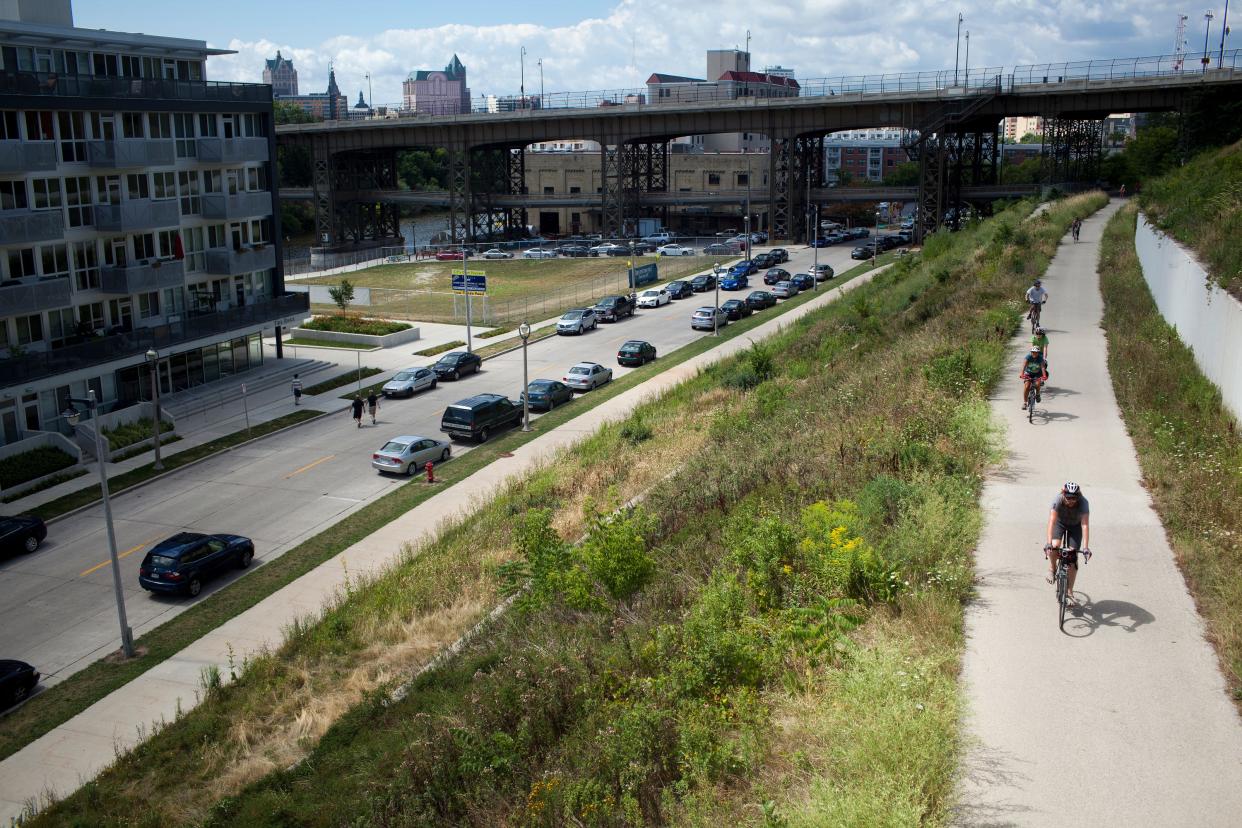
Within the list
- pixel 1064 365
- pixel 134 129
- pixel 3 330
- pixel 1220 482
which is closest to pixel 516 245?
pixel 134 129

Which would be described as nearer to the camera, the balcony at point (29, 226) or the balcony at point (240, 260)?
the balcony at point (29, 226)

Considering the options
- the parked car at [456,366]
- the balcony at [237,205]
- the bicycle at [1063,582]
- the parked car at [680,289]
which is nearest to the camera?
the bicycle at [1063,582]

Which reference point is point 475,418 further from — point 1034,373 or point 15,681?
point 1034,373

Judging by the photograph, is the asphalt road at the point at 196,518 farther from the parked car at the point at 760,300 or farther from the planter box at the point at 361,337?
the parked car at the point at 760,300

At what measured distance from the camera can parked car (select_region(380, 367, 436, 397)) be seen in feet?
149

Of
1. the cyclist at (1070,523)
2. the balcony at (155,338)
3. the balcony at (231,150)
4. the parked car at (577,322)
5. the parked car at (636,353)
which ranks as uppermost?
the balcony at (231,150)

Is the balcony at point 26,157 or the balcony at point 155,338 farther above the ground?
the balcony at point 26,157

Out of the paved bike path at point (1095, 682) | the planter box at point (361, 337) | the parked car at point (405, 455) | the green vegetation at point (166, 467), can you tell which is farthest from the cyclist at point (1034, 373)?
the planter box at point (361, 337)

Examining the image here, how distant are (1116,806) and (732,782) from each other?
3493 millimetres

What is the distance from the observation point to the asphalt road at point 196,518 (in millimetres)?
23875

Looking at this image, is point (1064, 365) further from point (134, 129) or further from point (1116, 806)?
point (134, 129)

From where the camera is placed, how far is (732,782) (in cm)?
1025

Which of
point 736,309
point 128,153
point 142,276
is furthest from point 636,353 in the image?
point 128,153

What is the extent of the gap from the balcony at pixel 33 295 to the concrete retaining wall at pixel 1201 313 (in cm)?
3742
